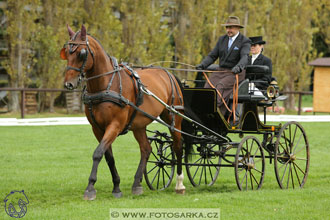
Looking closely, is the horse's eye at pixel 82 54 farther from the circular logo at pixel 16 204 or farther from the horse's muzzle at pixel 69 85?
the circular logo at pixel 16 204

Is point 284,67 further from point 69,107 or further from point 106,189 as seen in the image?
point 106,189

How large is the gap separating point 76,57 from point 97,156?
113 centimetres

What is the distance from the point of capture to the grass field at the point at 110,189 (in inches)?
269

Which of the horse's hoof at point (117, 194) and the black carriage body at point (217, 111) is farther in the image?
the black carriage body at point (217, 111)

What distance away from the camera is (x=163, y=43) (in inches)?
971

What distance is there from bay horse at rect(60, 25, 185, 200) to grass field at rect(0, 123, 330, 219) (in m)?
0.55

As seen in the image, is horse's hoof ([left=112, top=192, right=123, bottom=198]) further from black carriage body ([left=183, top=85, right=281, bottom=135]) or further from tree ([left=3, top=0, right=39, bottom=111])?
tree ([left=3, top=0, right=39, bottom=111])

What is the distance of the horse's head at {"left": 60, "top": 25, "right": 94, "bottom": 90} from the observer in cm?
714

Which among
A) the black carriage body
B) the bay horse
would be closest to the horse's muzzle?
the bay horse

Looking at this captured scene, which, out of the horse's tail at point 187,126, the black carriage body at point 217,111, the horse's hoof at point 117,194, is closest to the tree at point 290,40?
the black carriage body at point 217,111

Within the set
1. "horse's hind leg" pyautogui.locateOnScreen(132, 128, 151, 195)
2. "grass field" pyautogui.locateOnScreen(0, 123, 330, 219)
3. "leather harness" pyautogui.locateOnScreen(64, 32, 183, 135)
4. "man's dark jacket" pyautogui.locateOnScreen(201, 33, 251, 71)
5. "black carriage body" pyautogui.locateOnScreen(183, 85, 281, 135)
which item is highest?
"man's dark jacket" pyautogui.locateOnScreen(201, 33, 251, 71)

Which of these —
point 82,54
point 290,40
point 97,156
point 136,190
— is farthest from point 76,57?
point 290,40

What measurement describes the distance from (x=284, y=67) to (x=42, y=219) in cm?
2170

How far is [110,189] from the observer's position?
859 cm
